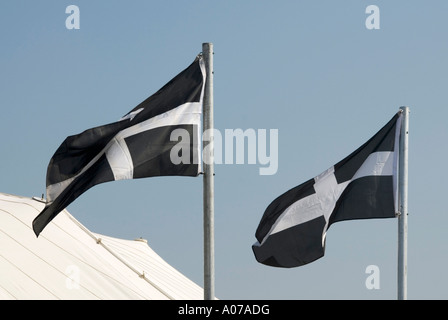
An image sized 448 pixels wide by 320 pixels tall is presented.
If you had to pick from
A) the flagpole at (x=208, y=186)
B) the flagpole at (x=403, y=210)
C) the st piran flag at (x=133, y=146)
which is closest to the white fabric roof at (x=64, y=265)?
the st piran flag at (x=133, y=146)

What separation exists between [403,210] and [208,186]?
3.99 meters

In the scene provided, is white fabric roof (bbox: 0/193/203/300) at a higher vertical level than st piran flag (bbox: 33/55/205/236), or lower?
lower

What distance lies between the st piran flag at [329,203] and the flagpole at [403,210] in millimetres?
95

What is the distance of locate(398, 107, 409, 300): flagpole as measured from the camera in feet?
58.3

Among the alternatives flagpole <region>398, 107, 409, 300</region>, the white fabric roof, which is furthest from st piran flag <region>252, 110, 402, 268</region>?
the white fabric roof

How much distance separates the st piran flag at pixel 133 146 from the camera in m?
16.0

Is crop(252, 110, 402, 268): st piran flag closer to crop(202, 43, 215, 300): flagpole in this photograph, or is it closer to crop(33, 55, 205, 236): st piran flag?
crop(202, 43, 215, 300): flagpole

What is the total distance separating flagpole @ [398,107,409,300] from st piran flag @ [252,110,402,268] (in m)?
0.10

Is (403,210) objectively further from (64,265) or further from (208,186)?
(64,265)

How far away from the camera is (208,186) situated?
15844 mm

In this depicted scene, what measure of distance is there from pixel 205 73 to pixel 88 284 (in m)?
8.63

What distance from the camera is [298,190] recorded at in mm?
18328
